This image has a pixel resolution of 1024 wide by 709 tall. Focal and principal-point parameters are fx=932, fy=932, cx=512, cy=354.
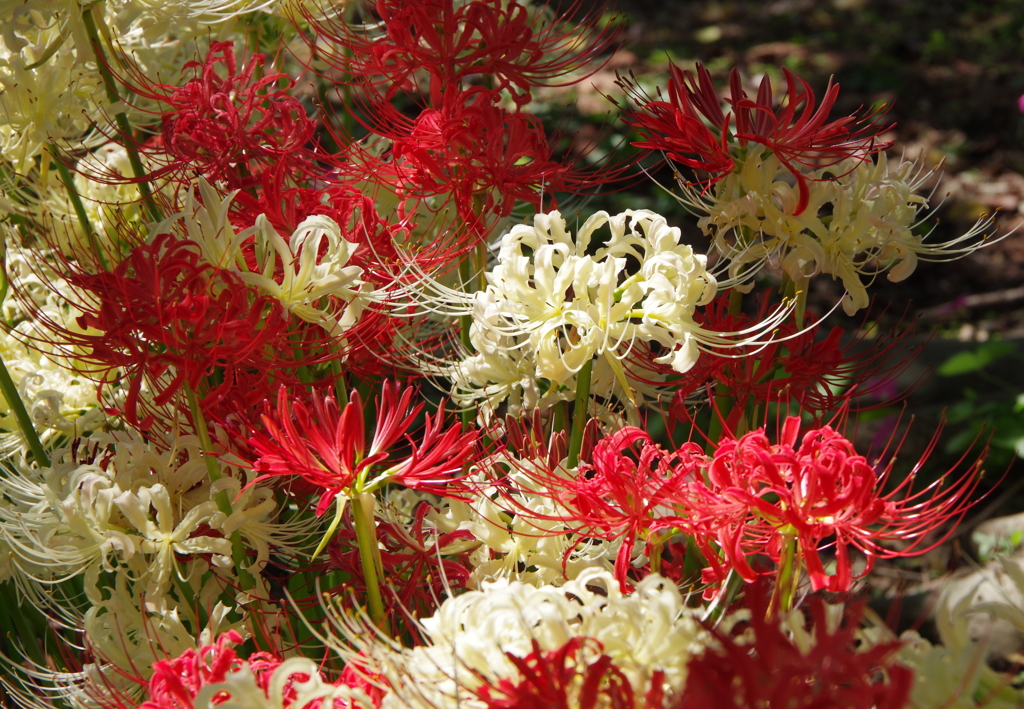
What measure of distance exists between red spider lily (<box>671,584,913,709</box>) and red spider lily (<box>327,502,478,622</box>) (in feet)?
1.28

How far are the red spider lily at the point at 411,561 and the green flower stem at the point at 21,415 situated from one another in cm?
42

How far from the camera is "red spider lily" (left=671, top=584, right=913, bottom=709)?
62cm

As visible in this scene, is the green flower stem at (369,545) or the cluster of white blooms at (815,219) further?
the cluster of white blooms at (815,219)

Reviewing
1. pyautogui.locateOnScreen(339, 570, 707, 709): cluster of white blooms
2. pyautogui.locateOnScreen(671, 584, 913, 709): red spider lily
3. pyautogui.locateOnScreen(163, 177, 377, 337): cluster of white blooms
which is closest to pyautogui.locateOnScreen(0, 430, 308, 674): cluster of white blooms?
pyautogui.locateOnScreen(163, 177, 377, 337): cluster of white blooms

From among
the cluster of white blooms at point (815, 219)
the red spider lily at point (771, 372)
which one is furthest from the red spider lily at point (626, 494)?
the cluster of white blooms at point (815, 219)

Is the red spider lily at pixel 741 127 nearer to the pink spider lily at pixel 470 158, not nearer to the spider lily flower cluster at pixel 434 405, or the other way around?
the spider lily flower cluster at pixel 434 405

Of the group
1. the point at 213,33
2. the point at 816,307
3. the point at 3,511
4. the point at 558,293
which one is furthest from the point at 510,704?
the point at 816,307

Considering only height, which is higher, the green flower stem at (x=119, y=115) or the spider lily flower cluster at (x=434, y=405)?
the green flower stem at (x=119, y=115)

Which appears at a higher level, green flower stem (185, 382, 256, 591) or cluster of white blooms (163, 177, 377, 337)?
cluster of white blooms (163, 177, 377, 337)

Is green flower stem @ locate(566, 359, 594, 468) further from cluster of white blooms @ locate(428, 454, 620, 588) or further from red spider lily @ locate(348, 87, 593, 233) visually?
red spider lily @ locate(348, 87, 593, 233)

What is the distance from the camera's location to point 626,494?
932 mm

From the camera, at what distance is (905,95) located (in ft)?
16.2

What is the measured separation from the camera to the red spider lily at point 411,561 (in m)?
0.99

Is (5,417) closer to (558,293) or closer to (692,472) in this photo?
(558,293)
